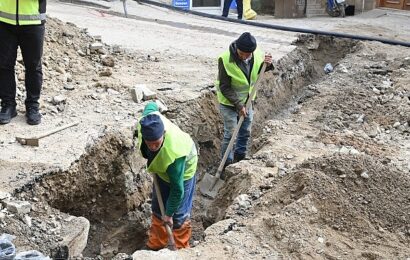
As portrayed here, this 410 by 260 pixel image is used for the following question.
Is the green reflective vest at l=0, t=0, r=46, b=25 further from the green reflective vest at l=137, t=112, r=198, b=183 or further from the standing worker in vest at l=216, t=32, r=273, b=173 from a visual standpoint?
the standing worker in vest at l=216, t=32, r=273, b=173

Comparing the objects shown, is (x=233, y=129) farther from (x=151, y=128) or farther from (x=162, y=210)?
(x=151, y=128)

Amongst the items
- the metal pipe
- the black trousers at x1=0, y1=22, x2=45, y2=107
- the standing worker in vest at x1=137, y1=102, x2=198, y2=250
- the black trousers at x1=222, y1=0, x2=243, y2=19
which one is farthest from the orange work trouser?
the black trousers at x1=222, y1=0, x2=243, y2=19

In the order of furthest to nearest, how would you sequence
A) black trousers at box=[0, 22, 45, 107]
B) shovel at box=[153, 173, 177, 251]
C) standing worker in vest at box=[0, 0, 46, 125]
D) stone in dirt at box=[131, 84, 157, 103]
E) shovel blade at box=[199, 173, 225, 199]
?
1. stone in dirt at box=[131, 84, 157, 103]
2. shovel blade at box=[199, 173, 225, 199]
3. black trousers at box=[0, 22, 45, 107]
4. standing worker in vest at box=[0, 0, 46, 125]
5. shovel at box=[153, 173, 177, 251]

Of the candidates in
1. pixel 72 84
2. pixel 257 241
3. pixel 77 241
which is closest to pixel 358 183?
pixel 257 241

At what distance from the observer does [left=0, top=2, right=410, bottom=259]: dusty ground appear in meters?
5.74

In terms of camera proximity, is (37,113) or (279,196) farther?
(37,113)

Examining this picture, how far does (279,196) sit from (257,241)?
0.78 meters

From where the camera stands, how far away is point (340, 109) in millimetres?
9070

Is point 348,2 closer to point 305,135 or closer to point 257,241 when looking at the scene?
point 305,135

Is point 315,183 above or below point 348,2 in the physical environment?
below

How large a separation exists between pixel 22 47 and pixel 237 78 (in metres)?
2.65

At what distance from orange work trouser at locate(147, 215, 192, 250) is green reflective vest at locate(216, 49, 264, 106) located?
2.08 m

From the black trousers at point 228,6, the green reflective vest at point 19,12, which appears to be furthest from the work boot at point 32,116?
the black trousers at point 228,6

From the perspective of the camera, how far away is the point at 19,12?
7.00m
